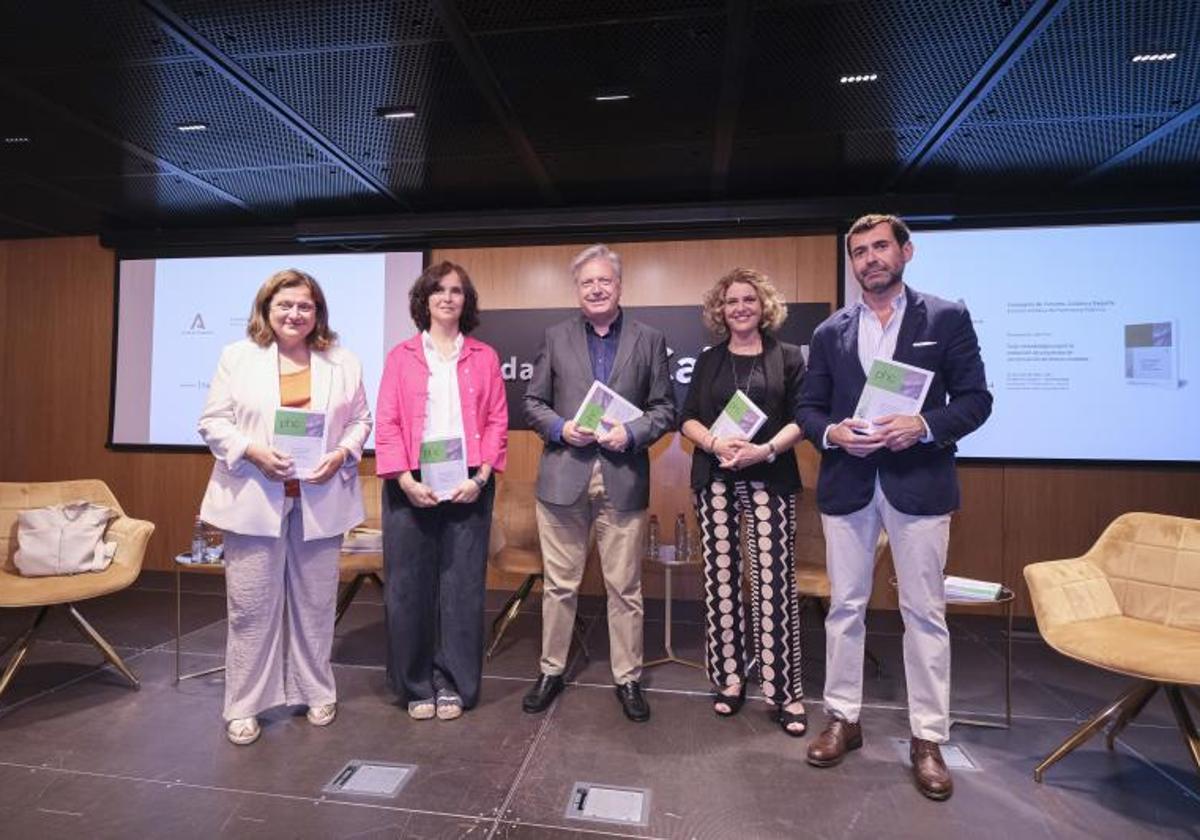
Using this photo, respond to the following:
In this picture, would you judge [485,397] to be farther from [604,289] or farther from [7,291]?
[7,291]

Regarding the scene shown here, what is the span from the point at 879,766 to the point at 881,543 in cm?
103

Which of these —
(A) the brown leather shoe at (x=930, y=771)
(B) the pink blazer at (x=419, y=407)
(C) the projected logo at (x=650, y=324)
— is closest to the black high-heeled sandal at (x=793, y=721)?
(A) the brown leather shoe at (x=930, y=771)

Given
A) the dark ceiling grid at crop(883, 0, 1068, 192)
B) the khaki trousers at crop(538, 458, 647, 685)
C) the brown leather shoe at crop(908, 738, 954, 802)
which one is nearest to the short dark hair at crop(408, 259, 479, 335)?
the khaki trousers at crop(538, 458, 647, 685)

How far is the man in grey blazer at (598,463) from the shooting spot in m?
2.39

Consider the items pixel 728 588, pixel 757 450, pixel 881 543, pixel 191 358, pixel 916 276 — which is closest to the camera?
pixel 757 450

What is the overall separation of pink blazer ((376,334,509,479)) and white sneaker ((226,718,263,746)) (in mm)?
1045

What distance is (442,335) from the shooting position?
245 cm

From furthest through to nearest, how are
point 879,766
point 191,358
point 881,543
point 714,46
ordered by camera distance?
1. point 191,358
2. point 881,543
3. point 714,46
4. point 879,766

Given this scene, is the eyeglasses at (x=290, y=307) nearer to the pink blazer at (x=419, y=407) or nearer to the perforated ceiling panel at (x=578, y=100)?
the pink blazer at (x=419, y=407)

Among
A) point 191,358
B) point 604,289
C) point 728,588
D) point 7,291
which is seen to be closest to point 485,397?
point 604,289

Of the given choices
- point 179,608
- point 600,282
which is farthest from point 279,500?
point 600,282

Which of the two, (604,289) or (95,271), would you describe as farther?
(95,271)

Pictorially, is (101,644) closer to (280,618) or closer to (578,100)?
(280,618)

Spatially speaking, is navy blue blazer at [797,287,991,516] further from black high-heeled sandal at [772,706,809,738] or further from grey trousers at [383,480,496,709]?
grey trousers at [383,480,496,709]
